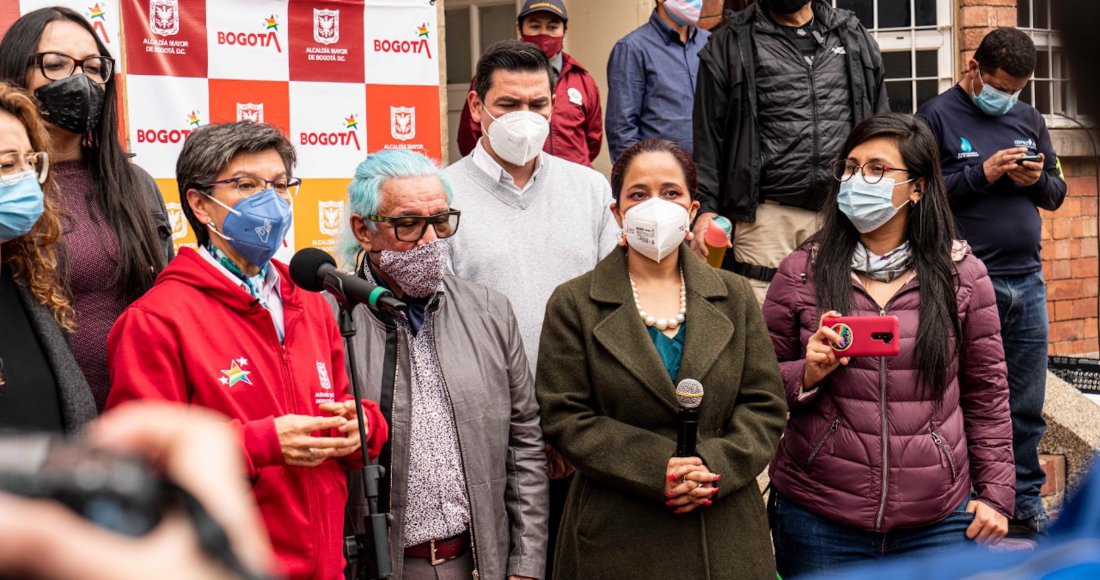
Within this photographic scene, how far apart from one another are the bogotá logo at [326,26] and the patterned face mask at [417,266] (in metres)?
3.20

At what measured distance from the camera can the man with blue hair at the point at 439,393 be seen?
3326 millimetres

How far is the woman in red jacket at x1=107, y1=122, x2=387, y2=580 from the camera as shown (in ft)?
9.19

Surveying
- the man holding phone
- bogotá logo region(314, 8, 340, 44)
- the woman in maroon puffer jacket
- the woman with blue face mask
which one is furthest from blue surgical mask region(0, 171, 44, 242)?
the man holding phone

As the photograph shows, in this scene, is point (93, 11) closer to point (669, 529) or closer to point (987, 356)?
point (669, 529)

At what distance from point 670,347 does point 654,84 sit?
3.07 meters

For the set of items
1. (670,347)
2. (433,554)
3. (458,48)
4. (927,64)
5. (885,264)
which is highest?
(458,48)

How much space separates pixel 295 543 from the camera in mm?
2898

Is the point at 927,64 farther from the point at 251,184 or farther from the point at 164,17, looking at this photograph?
the point at 251,184

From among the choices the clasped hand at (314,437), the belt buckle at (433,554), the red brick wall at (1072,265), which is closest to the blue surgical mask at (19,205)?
the clasped hand at (314,437)

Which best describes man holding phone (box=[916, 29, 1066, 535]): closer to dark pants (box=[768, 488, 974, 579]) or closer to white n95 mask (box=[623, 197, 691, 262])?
dark pants (box=[768, 488, 974, 579])

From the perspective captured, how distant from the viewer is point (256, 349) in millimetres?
2959

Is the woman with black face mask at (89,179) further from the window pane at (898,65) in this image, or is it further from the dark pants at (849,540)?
the window pane at (898,65)

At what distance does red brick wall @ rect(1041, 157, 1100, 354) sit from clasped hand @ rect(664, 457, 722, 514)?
6541 mm

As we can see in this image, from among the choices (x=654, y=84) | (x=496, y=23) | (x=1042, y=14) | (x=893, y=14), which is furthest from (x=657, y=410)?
(x=893, y=14)
